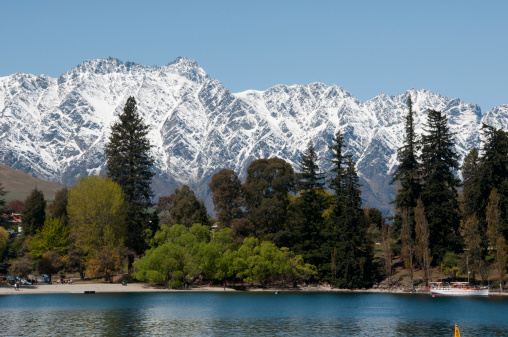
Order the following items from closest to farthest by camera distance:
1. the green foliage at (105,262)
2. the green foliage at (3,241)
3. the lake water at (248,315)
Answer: the lake water at (248,315), the green foliage at (105,262), the green foliage at (3,241)

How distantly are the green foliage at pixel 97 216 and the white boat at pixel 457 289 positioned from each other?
56404 millimetres

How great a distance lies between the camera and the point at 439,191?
111125mm

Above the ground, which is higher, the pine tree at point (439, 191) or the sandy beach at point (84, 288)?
the pine tree at point (439, 191)

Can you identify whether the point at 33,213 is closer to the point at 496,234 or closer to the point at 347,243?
the point at 347,243

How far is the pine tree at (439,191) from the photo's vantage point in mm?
108375

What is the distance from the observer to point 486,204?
109000 millimetres

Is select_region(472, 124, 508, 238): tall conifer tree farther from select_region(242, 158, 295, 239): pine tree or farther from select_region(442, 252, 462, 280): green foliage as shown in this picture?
select_region(242, 158, 295, 239): pine tree

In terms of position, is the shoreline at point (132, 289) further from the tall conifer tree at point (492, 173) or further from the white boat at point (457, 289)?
the tall conifer tree at point (492, 173)

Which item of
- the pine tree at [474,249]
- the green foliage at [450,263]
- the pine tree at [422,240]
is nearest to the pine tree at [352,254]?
the pine tree at [422,240]

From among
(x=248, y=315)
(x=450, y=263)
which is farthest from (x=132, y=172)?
(x=450, y=263)

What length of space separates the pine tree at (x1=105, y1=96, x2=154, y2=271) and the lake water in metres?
22.9

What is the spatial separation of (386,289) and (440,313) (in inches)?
1372

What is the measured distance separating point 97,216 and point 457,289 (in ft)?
213

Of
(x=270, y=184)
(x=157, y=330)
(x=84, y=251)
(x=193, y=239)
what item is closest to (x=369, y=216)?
(x=270, y=184)
